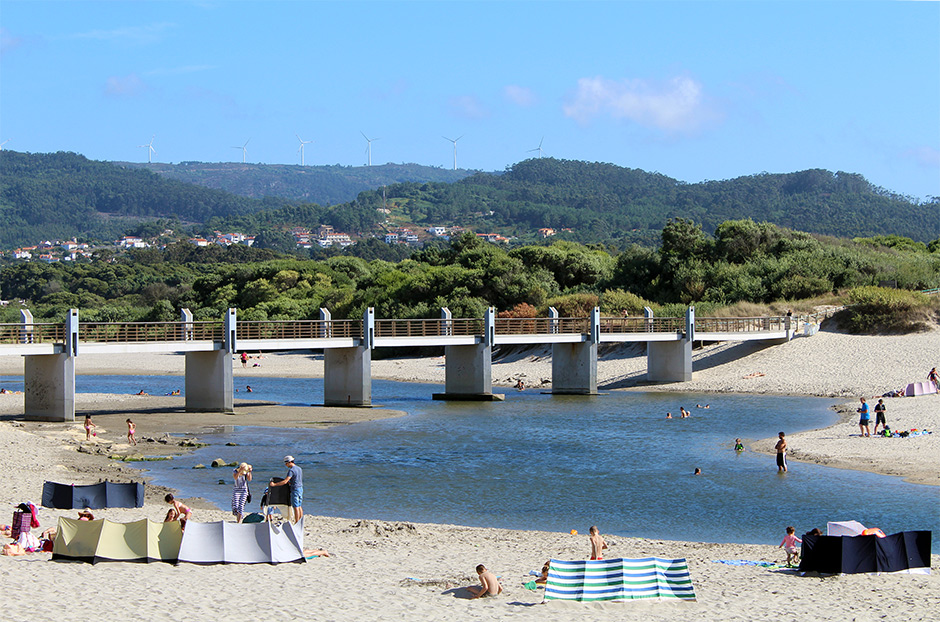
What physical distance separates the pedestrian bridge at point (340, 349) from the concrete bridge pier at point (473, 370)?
0.17 ft

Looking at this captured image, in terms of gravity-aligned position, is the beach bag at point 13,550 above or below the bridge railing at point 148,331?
below

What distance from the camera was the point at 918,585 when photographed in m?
17.2

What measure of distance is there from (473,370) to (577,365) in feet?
21.3

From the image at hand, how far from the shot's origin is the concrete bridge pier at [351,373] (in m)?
49.0

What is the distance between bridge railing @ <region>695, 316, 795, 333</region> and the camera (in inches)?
2489

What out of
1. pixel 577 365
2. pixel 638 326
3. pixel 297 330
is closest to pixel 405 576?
pixel 577 365

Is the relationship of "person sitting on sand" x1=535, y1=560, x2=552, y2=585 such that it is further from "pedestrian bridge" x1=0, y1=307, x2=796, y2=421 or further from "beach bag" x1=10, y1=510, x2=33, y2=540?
"pedestrian bridge" x1=0, y1=307, x2=796, y2=421

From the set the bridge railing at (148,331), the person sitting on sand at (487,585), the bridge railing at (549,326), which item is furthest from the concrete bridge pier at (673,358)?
the person sitting on sand at (487,585)

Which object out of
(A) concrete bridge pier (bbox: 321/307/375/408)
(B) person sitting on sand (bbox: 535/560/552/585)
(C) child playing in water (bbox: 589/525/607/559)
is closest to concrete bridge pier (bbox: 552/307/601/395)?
(A) concrete bridge pier (bbox: 321/307/375/408)

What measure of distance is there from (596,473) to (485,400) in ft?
73.9

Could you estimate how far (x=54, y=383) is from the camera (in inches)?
1599

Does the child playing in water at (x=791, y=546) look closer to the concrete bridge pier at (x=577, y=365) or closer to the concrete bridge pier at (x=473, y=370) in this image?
the concrete bridge pier at (x=473, y=370)

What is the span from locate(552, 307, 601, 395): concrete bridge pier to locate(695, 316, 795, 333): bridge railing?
28.9 feet

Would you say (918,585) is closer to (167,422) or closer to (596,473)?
(596,473)
